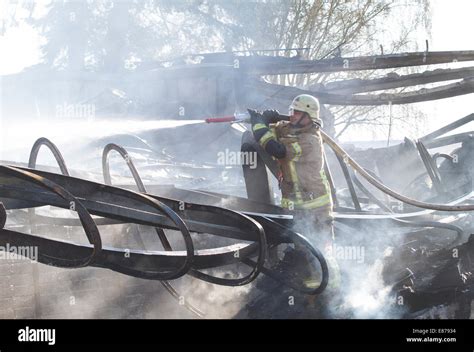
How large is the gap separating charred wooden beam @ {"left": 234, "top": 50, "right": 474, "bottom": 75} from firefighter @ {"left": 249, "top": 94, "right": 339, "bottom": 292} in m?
7.59

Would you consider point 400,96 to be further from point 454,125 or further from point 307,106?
point 307,106

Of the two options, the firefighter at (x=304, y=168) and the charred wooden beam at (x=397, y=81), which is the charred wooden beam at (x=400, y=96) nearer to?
the charred wooden beam at (x=397, y=81)

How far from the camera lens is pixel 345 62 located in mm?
12852

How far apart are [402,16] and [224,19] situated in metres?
9.87

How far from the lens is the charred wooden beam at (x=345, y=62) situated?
461 inches

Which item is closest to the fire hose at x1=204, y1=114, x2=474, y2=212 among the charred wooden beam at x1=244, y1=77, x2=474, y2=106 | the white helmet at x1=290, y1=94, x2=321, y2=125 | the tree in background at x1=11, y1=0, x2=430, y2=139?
the white helmet at x1=290, y1=94, x2=321, y2=125

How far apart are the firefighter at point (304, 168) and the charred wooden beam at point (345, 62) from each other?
24.9ft

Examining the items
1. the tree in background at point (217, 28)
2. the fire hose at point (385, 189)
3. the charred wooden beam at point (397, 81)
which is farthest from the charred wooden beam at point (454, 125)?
the tree in background at point (217, 28)

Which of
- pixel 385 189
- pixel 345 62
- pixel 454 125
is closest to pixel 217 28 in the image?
pixel 345 62

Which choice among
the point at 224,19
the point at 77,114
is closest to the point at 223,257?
the point at 77,114

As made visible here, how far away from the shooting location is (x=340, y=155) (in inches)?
224

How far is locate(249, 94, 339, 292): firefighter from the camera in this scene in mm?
4895

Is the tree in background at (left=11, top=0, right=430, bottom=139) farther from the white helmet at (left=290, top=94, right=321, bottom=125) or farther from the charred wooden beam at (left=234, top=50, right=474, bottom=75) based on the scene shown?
the white helmet at (left=290, top=94, right=321, bottom=125)
